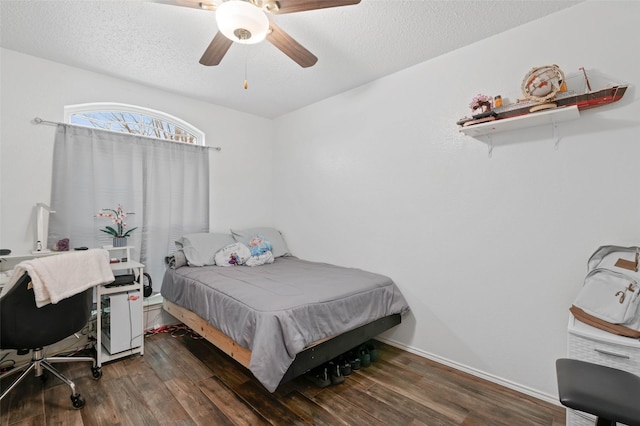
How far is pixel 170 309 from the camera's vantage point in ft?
9.75

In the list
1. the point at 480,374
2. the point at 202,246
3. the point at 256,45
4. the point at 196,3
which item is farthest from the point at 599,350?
the point at 202,246

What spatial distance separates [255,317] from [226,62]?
2.17 meters

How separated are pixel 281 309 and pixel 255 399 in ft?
2.22

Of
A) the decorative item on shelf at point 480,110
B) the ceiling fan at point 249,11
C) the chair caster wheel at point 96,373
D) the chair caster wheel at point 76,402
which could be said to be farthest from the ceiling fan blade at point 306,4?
the chair caster wheel at point 96,373

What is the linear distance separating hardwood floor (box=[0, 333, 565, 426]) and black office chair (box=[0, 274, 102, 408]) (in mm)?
154

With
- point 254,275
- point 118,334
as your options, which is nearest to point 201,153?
point 254,275

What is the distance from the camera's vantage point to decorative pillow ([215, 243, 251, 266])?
3.17 meters

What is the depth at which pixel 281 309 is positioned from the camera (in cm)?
187

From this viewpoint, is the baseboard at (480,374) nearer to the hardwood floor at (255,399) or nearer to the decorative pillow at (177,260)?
the hardwood floor at (255,399)

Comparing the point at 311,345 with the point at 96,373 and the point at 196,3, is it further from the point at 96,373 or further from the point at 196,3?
the point at 196,3

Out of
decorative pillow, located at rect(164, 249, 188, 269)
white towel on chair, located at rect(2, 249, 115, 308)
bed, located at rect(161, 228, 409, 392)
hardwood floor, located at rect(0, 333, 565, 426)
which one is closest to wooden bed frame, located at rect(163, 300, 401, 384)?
bed, located at rect(161, 228, 409, 392)

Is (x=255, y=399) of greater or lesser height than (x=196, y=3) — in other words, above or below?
below

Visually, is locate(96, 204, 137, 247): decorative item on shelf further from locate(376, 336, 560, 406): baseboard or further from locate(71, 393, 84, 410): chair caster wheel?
locate(376, 336, 560, 406): baseboard

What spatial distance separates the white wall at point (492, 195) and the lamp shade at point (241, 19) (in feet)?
5.35
